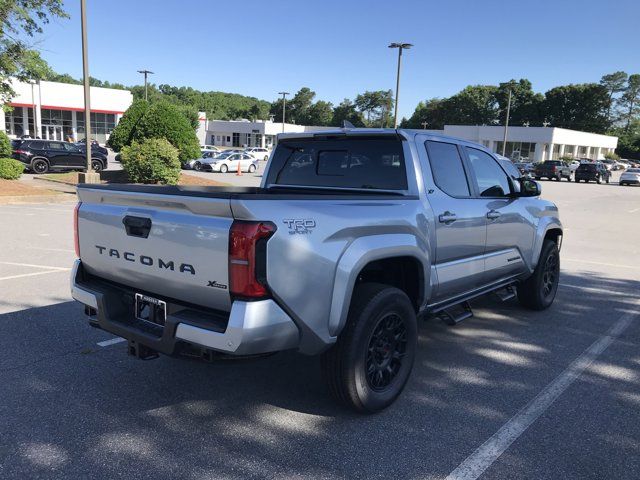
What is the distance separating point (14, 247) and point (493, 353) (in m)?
7.86

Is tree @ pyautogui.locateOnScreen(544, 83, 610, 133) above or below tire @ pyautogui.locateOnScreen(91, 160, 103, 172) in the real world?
above

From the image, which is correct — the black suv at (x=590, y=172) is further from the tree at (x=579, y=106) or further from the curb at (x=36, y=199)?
the tree at (x=579, y=106)

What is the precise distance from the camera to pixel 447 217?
13.4 feet

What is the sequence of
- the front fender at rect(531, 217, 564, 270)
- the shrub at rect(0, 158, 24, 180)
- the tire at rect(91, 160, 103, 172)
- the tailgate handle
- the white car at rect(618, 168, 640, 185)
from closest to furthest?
the tailgate handle
the front fender at rect(531, 217, 564, 270)
the shrub at rect(0, 158, 24, 180)
the tire at rect(91, 160, 103, 172)
the white car at rect(618, 168, 640, 185)

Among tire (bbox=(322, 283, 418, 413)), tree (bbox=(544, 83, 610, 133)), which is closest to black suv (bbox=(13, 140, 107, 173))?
tire (bbox=(322, 283, 418, 413))

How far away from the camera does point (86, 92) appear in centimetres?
1781

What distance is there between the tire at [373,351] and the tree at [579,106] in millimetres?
108449

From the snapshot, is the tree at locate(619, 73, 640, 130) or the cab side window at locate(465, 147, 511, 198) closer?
the cab side window at locate(465, 147, 511, 198)

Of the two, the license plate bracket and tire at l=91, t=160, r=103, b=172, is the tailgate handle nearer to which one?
the license plate bracket

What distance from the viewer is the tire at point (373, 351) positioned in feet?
10.6

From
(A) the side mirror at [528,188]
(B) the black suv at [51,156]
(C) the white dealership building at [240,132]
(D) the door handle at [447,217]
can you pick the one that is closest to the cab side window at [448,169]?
(D) the door handle at [447,217]

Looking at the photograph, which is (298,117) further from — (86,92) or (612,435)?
(612,435)

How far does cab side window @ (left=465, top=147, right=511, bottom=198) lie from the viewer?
4.75m

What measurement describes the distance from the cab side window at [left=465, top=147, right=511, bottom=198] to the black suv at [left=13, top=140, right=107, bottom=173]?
78.3 ft
